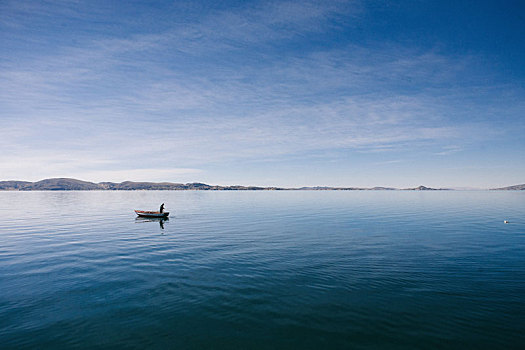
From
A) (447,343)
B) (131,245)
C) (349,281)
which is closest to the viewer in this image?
(447,343)

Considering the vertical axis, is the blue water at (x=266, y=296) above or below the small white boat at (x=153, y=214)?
below

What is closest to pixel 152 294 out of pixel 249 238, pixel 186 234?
pixel 249 238

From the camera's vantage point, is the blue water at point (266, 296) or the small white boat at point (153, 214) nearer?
the blue water at point (266, 296)

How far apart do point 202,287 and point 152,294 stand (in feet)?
10.9

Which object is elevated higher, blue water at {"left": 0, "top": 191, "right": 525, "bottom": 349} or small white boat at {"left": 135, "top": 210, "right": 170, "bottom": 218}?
small white boat at {"left": 135, "top": 210, "right": 170, "bottom": 218}

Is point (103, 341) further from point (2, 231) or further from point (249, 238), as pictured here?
point (2, 231)

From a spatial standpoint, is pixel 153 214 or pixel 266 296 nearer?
pixel 266 296

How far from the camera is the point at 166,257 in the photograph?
27109 millimetres

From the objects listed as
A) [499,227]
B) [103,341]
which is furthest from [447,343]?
[499,227]

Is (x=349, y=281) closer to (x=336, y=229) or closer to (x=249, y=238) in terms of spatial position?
(x=249, y=238)

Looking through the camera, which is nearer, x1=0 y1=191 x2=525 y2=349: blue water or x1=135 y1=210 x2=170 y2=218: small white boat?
x1=0 y1=191 x2=525 y2=349: blue water

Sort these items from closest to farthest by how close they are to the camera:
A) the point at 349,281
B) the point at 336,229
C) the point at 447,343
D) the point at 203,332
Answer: the point at 447,343 → the point at 203,332 → the point at 349,281 → the point at 336,229

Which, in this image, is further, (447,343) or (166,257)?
(166,257)

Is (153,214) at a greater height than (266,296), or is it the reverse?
(153,214)
